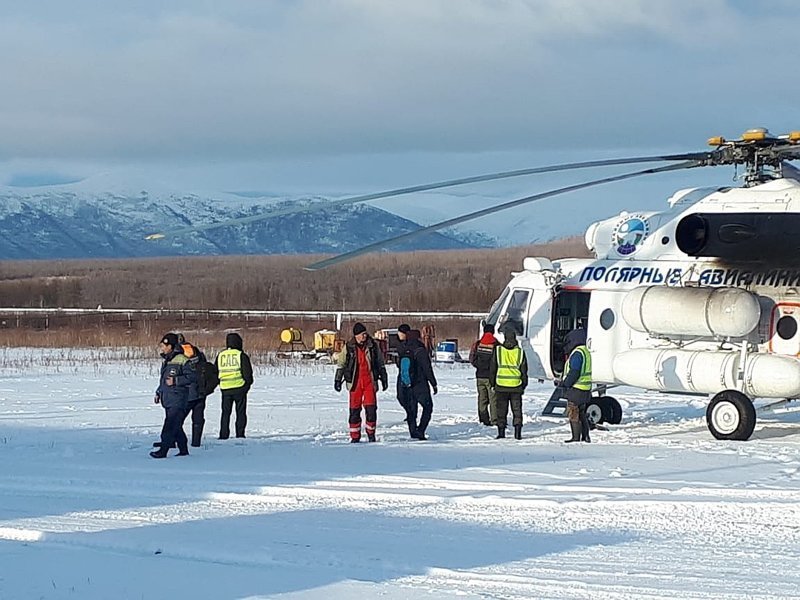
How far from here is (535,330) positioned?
17.2 meters

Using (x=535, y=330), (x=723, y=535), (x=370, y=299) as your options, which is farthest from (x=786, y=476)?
(x=370, y=299)

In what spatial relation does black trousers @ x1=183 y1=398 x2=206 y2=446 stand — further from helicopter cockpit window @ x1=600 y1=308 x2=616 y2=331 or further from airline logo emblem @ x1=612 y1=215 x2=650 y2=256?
airline logo emblem @ x1=612 y1=215 x2=650 y2=256

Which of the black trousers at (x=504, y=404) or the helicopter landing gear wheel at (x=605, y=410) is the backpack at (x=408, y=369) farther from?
the helicopter landing gear wheel at (x=605, y=410)

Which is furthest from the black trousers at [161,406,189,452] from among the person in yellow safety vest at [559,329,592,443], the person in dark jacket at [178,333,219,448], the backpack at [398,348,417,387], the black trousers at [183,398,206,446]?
the person in yellow safety vest at [559,329,592,443]

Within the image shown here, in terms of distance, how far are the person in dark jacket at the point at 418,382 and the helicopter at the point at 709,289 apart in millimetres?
2596

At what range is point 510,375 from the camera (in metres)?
15.3

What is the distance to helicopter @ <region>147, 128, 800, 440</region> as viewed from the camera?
47.9 ft

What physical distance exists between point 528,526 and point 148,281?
8811cm

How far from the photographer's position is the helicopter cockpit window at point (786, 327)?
1508 cm

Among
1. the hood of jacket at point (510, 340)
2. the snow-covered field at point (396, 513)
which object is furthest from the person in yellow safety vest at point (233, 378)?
the hood of jacket at point (510, 340)

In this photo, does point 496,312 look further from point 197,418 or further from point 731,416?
point 197,418

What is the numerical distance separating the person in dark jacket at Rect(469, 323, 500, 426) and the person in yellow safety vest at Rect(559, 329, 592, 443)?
140cm

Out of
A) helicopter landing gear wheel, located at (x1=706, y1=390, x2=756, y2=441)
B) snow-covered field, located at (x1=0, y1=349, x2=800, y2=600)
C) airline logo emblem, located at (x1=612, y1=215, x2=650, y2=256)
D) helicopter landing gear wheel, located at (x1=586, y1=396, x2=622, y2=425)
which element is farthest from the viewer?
helicopter landing gear wheel, located at (x1=586, y1=396, x2=622, y2=425)

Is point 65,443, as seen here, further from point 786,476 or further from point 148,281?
point 148,281
